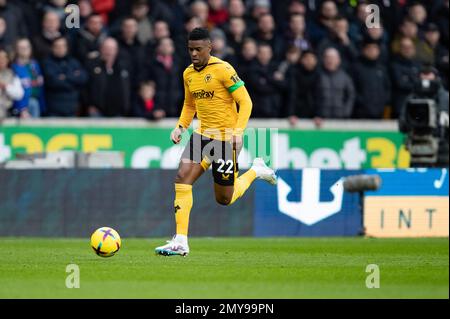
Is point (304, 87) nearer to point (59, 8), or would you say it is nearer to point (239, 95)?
point (59, 8)

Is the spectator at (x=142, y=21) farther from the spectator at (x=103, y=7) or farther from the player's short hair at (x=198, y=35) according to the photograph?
the player's short hair at (x=198, y=35)

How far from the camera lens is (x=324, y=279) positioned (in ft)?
38.4

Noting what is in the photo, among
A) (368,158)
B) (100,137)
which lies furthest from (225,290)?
(368,158)

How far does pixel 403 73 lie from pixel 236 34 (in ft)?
11.4

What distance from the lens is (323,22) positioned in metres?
23.1

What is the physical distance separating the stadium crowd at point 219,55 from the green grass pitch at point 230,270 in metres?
4.02

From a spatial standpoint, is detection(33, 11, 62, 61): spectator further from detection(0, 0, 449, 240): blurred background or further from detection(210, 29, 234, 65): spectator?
detection(210, 29, 234, 65): spectator

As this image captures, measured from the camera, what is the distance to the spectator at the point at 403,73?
2256 centimetres

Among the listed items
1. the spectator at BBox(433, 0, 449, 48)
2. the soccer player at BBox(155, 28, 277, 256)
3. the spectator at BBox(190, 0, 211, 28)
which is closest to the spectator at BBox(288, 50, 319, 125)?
the spectator at BBox(190, 0, 211, 28)

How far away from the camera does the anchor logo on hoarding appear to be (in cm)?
1919

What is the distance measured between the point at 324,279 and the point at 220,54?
9.84 metres

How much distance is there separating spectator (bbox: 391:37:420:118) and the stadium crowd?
1.0 inches

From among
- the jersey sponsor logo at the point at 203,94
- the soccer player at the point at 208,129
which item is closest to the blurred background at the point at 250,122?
the soccer player at the point at 208,129

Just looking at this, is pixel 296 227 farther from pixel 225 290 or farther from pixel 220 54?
pixel 225 290
